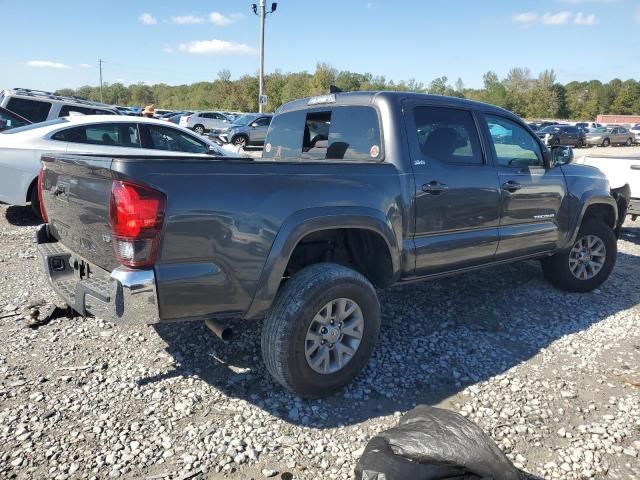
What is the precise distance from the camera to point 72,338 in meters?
3.88

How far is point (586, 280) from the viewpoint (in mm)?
5367

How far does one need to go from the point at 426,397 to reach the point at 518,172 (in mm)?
2221

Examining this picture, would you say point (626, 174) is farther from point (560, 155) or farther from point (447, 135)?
point (447, 135)

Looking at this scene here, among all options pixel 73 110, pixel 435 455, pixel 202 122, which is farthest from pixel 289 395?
pixel 202 122

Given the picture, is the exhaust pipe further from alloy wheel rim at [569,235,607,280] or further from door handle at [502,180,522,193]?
alloy wheel rim at [569,235,607,280]

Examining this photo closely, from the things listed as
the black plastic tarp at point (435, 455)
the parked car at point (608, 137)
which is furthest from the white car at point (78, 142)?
the parked car at point (608, 137)

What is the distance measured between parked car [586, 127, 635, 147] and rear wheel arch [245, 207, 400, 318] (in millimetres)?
38501

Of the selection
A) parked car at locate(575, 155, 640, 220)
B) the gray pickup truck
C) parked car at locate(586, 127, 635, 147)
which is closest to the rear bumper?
the gray pickup truck

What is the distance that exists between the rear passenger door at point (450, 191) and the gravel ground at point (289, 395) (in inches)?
31.1

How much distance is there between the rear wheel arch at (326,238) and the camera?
2.88 meters

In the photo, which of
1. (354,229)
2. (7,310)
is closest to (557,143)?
(354,229)

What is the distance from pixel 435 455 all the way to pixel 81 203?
2373 mm

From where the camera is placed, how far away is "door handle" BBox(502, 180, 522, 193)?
420cm

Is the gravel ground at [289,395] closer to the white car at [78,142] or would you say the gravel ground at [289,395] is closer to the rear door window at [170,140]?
the white car at [78,142]
